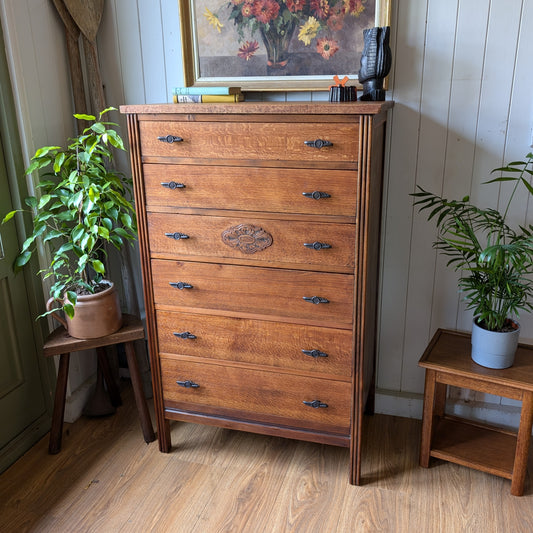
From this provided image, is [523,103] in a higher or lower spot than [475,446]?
higher

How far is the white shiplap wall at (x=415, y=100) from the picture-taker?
1.82 m

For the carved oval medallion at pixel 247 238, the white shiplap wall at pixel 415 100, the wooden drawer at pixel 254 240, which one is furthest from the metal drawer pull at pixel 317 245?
the white shiplap wall at pixel 415 100

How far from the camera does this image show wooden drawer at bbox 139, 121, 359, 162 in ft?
5.14

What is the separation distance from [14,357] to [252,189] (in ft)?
3.80

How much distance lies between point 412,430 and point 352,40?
61.6 inches

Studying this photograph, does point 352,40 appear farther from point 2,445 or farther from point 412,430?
point 2,445

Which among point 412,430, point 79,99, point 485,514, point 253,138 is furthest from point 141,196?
point 485,514

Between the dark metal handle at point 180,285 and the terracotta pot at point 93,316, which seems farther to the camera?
the terracotta pot at point 93,316

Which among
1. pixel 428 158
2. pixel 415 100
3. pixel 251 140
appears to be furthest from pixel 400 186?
pixel 251 140

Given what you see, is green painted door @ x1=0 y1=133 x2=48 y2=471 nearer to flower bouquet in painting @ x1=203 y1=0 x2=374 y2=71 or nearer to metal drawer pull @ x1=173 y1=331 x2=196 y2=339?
metal drawer pull @ x1=173 y1=331 x2=196 y2=339

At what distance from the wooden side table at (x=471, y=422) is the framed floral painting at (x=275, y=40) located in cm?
108

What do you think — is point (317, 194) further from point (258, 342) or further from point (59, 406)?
point (59, 406)

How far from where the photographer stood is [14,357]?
2.03 m

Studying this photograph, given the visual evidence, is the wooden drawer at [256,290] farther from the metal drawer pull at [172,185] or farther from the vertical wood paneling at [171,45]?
the vertical wood paneling at [171,45]
